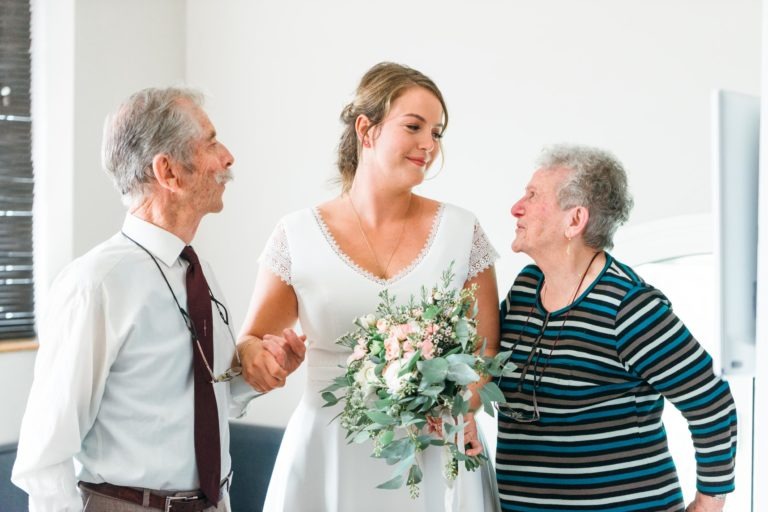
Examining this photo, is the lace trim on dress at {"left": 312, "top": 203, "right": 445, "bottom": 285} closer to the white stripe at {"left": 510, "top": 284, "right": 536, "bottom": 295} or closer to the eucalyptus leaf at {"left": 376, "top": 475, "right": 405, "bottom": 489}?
the white stripe at {"left": 510, "top": 284, "right": 536, "bottom": 295}

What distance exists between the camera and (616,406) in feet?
7.82

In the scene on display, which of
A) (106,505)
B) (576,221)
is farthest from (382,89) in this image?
(106,505)

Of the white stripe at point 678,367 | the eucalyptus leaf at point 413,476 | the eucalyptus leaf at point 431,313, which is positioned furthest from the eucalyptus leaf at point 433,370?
the white stripe at point 678,367

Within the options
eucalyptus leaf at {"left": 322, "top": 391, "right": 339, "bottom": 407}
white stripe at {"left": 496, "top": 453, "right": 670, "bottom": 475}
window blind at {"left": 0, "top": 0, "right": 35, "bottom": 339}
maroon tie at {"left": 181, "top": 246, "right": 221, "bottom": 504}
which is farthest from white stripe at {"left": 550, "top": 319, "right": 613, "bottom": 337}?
window blind at {"left": 0, "top": 0, "right": 35, "bottom": 339}

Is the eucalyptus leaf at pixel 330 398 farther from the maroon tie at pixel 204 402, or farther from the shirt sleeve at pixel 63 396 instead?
the shirt sleeve at pixel 63 396

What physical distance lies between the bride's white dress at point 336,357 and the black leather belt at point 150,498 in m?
0.51

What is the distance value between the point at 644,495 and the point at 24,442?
5.12 feet

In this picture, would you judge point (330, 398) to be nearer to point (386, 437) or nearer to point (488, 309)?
point (386, 437)

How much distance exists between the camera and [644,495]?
2367 millimetres

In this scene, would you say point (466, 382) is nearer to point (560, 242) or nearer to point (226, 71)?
point (560, 242)

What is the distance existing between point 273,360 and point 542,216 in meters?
0.87

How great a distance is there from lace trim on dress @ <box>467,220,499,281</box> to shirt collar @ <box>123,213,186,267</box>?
0.91 m

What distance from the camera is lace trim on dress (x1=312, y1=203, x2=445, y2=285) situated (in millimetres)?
2504

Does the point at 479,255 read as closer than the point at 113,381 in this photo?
No
